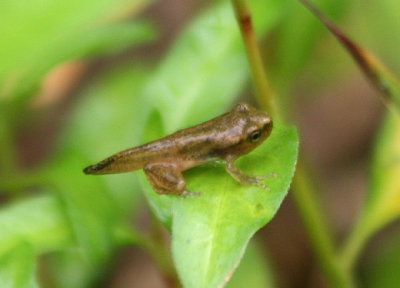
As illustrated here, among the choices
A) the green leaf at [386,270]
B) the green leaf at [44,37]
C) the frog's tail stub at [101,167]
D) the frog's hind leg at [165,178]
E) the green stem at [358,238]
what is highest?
the green leaf at [44,37]

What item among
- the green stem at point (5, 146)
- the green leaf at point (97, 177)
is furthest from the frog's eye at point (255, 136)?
the green stem at point (5, 146)

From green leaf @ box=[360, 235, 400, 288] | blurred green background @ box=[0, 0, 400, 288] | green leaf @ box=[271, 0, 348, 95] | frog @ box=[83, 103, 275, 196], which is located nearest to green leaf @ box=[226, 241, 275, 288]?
blurred green background @ box=[0, 0, 400, 288]

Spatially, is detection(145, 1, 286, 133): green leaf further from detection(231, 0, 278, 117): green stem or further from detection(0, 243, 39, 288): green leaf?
detection(0, 243, 39, 288): green leaf

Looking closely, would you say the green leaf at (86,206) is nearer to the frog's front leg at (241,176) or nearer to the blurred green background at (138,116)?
the blurred green background at (138,116)

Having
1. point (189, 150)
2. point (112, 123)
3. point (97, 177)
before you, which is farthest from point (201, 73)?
point (112, 123)

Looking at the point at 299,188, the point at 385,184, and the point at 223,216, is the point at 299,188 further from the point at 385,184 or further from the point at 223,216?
the point at 223,216

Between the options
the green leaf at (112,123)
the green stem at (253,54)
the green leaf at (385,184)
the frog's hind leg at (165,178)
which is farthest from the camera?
the green leaf at (112,123)

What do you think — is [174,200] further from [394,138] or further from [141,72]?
[141,72]
